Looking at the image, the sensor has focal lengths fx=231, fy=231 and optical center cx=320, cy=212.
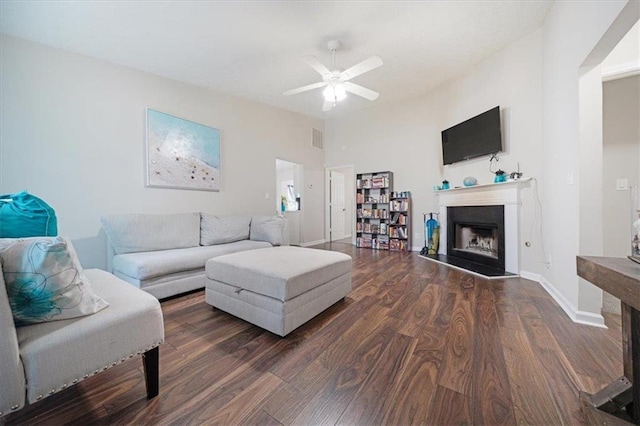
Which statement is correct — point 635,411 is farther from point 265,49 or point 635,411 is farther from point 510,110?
point 265,49

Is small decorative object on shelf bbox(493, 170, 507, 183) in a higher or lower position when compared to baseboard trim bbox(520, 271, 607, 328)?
higher

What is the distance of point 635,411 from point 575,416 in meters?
0.20

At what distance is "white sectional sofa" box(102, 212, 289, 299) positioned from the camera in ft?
7.38

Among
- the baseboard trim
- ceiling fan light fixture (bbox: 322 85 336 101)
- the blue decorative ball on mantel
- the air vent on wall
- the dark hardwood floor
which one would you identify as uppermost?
the air vent on wall

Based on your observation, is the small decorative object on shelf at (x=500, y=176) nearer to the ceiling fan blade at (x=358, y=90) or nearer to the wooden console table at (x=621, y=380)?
the ceiling fan blade at (x=358, y=90)

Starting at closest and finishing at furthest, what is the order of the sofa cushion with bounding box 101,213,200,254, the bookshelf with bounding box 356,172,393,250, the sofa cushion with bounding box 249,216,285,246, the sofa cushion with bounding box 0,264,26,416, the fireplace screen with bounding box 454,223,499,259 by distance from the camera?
the sofa cushion with bounding box 0,264,26,416
the sofa cushion with bounding box 101,213,200,254
the fireplace screen with bounding box 454,223,499,259
the sofa cushion with bounding box 249,216,285,246
the bookshelf with bounding box 356,172,393,250

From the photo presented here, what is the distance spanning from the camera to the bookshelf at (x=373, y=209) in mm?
5031

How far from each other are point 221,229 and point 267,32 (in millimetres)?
2536

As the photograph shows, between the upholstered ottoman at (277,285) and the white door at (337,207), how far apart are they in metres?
4.08

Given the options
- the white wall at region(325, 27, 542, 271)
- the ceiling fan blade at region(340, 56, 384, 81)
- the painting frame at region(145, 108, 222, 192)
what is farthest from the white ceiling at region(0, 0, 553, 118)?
the painting frame at region(145, 108, 222, 192)

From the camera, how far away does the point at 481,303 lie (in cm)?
207

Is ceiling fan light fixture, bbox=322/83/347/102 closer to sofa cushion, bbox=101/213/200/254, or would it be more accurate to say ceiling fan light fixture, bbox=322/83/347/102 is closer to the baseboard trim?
sofa cushion, bbox=101/213/200/254

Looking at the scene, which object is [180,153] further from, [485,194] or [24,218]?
[485,194]

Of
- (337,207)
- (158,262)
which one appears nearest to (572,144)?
(158,262)
